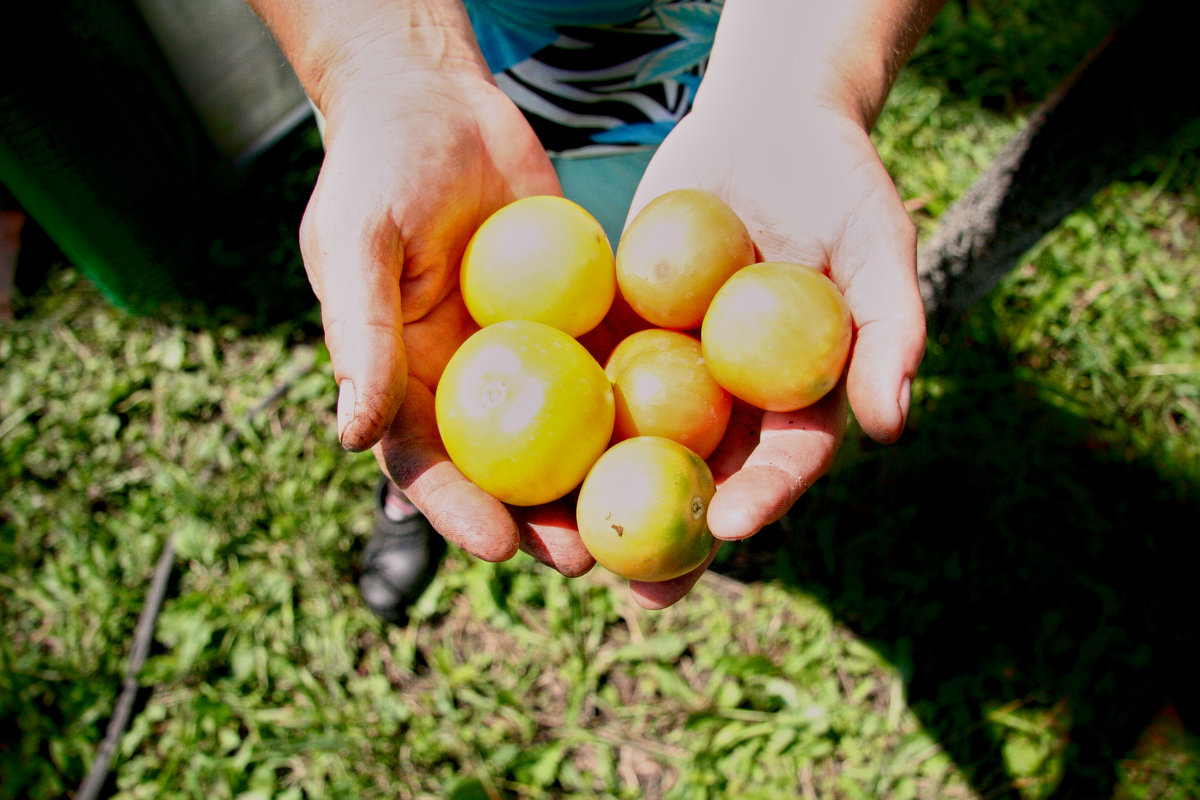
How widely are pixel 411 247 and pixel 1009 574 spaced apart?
289 centimetres

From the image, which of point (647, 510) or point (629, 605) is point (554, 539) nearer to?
point (647, 510)

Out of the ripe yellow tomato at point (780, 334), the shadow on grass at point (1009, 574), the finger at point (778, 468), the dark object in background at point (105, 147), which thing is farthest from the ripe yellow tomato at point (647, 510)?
the dark object in background at point (105, 147)

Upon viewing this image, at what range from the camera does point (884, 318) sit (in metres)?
2.24

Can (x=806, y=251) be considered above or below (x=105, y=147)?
below

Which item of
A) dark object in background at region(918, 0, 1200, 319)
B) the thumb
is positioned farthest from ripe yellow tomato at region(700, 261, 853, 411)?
dark object in background at region(918, 0, 1200, 319)

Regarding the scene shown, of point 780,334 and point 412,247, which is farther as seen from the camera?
point 412,247

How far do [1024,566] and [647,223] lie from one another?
2.40 metres

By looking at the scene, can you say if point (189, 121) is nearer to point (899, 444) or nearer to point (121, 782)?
point (121, 782)

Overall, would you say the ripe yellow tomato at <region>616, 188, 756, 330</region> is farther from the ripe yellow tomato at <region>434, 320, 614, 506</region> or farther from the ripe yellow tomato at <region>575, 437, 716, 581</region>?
the ripe yellow tomato at <region>575, 437, 716, 581</region>

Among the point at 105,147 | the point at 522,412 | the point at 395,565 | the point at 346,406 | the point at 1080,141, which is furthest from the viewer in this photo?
the point at 105,147

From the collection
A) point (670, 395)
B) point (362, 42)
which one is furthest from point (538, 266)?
point (362, 42)

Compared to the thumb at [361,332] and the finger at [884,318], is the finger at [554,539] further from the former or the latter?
the finger at [884,318]

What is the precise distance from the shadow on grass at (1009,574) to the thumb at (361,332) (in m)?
1.99

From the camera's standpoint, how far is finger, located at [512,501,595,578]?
91.4 inches
